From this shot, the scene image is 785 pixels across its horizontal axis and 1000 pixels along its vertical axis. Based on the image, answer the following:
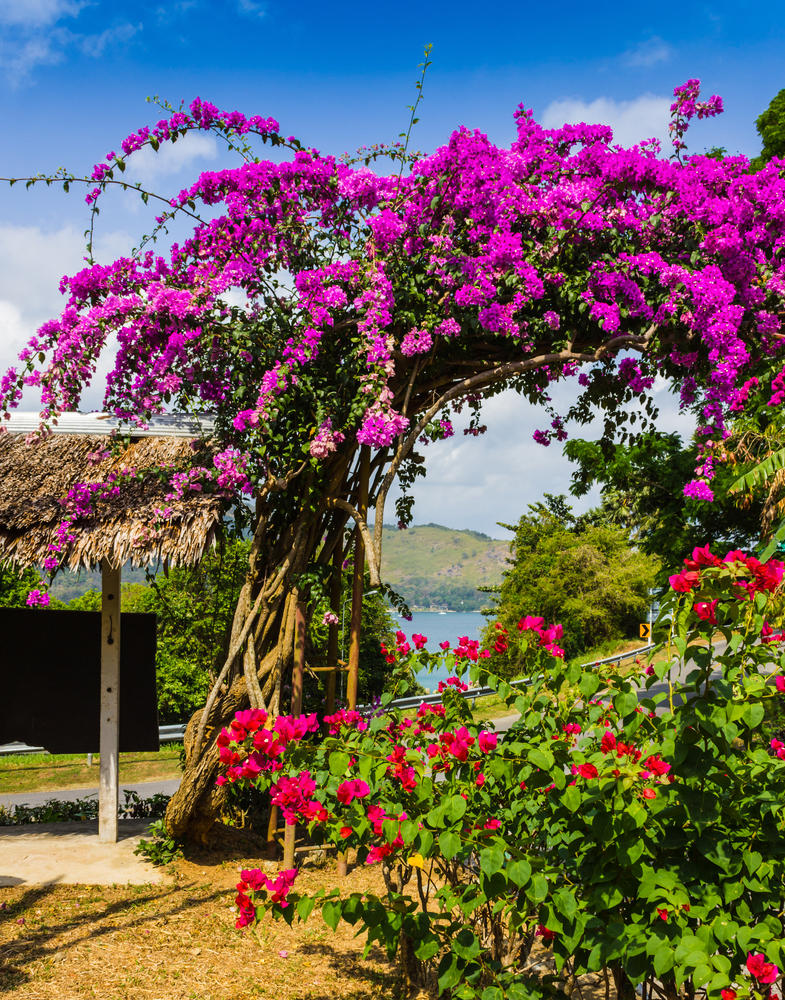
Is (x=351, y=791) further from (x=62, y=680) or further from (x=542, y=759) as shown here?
(x=62, y=680)

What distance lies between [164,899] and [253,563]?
2449mm

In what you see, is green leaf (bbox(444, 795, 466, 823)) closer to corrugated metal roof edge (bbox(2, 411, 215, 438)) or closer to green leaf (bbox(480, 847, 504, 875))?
green leaf (bbox(480, 847, 504, 875))

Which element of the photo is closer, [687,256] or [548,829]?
[548,829]

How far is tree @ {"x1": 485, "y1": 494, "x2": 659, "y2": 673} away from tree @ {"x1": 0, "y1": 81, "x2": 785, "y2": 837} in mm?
19908

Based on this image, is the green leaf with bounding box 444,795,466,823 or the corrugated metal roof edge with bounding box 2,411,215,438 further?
the corrugated metal roof edge with bounding box 2,411,215,438

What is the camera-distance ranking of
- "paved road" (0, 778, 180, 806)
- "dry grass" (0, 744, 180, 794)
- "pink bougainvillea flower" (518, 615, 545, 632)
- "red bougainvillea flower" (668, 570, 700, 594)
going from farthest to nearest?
1. "dry grass" (0, 744, 180, 794)
2. "paved road" (0, 778, 180, 806)
3. "pink bougainvillea flower" (518, 615, 545, 632)
4. "red bougainvillea flower" (668, 570, 700, 594)

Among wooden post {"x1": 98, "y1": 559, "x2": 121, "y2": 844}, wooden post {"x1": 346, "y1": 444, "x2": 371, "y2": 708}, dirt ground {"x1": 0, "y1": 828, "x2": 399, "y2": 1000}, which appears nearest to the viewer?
dirt ground {"x1": 0, "y1": 828, "x2": 399, "y2": 1000}

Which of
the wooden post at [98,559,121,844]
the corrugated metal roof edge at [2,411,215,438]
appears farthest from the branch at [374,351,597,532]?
the wooden post at [98,559,121,844]

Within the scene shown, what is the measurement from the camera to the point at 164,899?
17.9 ft

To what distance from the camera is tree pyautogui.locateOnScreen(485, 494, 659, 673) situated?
26.6 metres

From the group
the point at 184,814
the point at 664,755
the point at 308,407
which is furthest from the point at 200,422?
the point at 664,755

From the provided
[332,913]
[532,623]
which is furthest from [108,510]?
[332,913]

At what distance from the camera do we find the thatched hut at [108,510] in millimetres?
6230

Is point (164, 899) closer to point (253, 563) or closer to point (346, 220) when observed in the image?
point (253, 563)
